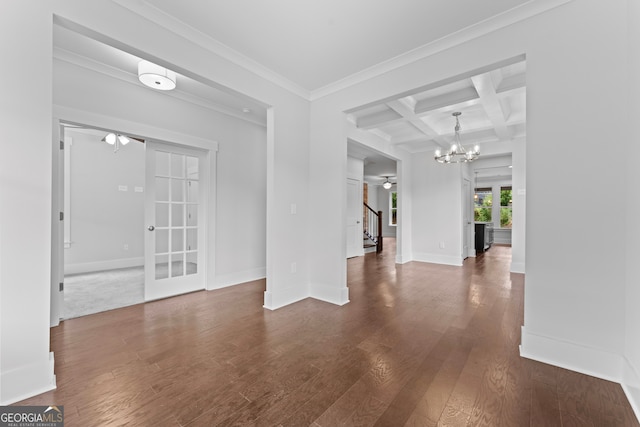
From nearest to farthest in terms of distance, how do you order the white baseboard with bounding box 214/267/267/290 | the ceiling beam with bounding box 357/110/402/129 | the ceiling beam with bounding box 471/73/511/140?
the ceiling beam with bounding box 471/73/511/140 → the white baseboard with bounding box 214/267/267/290 → the ceiling beam with bounding box 357/110/402/129

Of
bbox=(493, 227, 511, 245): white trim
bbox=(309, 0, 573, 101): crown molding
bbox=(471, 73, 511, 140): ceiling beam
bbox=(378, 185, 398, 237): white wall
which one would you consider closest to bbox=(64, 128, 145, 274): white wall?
bbox=(309, 0, 573, 101): crown molding

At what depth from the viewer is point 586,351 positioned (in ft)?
6.24

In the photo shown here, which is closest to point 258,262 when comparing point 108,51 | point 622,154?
point 108,51

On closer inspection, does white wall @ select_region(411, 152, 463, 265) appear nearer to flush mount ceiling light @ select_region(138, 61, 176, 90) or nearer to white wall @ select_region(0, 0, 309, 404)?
flush mount ceiling light @ select_region(138, 61, 176, 90)

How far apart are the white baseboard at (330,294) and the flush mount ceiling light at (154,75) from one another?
3.04 m

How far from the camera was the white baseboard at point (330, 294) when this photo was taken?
11.3 ft

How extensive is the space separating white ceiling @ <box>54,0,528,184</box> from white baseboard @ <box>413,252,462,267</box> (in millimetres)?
3314

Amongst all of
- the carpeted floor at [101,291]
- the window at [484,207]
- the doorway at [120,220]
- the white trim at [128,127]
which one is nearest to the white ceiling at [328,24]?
the white trim at [128,127]

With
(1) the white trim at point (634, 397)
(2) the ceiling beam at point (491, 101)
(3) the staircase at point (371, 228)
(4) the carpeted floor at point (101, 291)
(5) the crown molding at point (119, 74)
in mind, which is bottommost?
(4) the carpeted floor at point (101, 291)

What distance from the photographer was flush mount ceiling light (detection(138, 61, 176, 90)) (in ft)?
9.24

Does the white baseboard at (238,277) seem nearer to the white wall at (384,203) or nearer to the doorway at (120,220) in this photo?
the doorway at (120,220)

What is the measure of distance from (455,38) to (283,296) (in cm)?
331

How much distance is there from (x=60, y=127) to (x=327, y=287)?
11.7 ft

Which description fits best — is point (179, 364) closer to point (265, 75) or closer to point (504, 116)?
point (265, 75)
